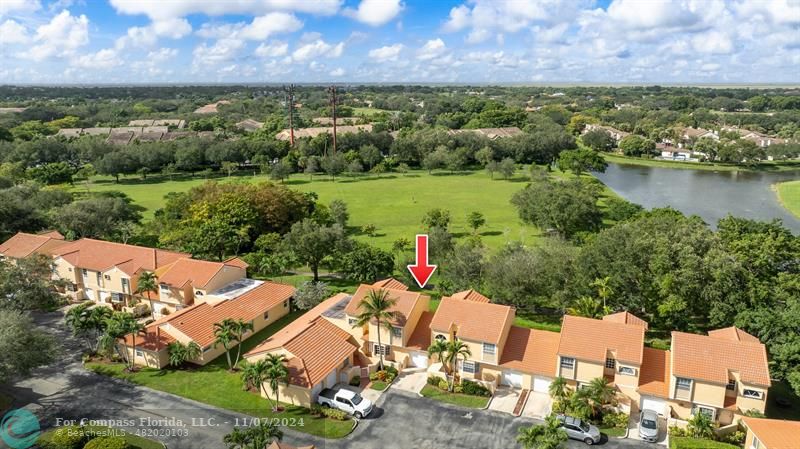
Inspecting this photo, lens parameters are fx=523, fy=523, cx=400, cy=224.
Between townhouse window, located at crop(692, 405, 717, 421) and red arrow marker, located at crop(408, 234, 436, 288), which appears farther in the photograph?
red arrow marker, located at crop(408, 234, 436, 288)

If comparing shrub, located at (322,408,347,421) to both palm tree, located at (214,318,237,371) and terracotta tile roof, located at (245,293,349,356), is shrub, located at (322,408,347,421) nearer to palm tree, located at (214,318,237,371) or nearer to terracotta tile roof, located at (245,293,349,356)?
terracotta tile roof, located at (245,293,349,356)

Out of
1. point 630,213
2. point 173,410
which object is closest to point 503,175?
point 630,213

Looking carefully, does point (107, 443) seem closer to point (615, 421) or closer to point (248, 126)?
point (615, 421)

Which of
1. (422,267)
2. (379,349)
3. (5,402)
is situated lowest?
(5,402)

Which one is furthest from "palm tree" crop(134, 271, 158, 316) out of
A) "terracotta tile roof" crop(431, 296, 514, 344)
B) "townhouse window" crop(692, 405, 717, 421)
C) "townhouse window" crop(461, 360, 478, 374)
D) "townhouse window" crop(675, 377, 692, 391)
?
"townhouse window" crop(692, 405, 717, 421)

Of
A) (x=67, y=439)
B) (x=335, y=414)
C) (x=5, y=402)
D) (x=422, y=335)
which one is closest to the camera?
(x=67, y=439)

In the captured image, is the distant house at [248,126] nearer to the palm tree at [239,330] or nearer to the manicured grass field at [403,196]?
the manicured grass field at [403,196]

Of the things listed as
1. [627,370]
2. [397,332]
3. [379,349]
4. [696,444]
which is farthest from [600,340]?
[379,349]
